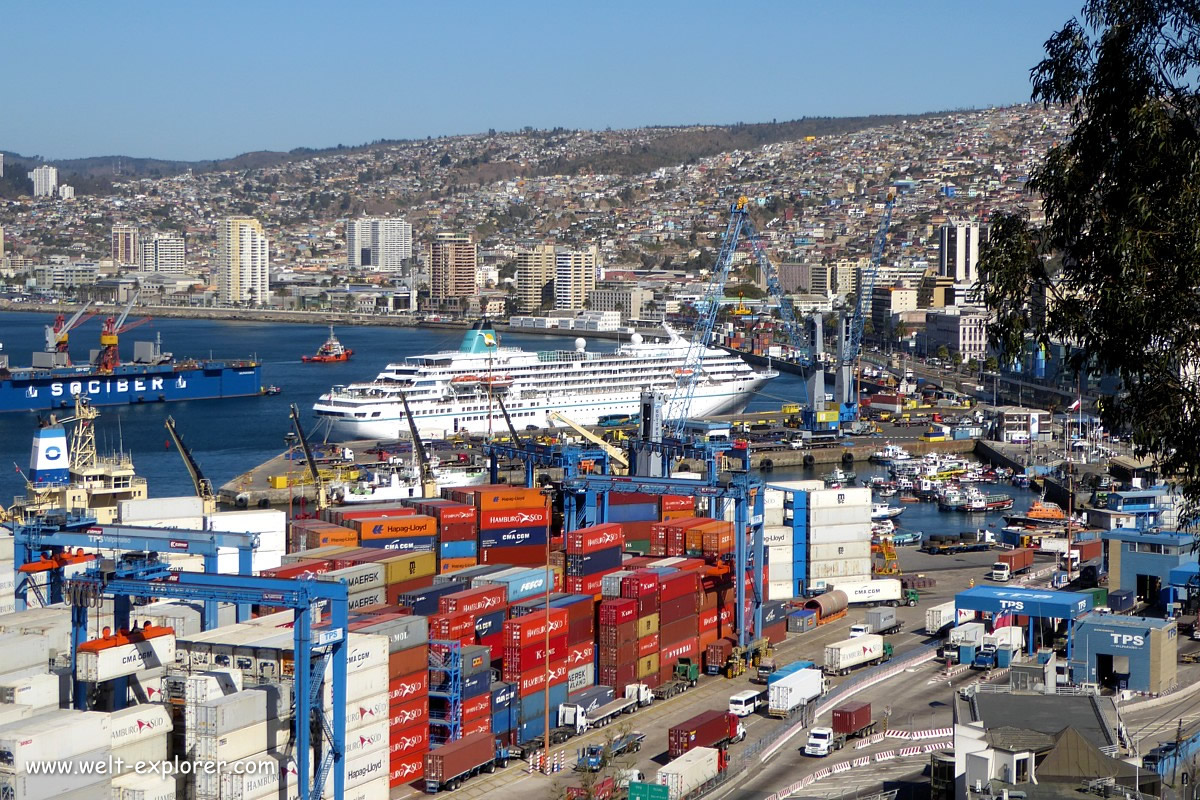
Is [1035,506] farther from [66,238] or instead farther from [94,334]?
[66,238]

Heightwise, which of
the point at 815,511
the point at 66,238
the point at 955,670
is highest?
the point at 66,238

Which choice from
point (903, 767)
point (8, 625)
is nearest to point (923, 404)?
point (903, 767)

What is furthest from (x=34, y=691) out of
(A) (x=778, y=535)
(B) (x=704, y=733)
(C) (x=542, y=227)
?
(C) (x=542, y=227)

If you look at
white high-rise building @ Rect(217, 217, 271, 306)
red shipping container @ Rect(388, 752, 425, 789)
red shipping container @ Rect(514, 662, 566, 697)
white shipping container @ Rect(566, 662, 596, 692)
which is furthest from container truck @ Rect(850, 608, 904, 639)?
white high-rise building @ Rect(217, 217, 271, 306)

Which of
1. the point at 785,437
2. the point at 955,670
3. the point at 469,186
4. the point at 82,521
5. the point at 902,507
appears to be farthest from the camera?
the point at 469,186

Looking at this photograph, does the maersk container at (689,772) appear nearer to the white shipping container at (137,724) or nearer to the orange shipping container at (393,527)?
the white shipping container at (137,724)

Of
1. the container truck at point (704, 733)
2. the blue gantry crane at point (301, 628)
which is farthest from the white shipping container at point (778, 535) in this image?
the blue gantry crane at point (301, 628)
